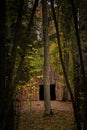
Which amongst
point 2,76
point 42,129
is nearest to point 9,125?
point 2,76

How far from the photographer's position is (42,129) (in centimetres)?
1370

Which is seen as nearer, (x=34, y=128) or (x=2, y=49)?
(x=2, y=49)

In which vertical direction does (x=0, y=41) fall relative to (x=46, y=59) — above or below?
below

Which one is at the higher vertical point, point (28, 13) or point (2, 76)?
point (28, 13)

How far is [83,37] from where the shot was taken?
18.2ft

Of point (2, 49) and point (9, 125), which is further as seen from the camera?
point (9, 125)

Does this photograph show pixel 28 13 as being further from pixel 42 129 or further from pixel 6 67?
pixel 42 129

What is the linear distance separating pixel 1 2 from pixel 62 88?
90.2ft

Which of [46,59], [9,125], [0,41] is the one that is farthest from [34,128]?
[0,41]

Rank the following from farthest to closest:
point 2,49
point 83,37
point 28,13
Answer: point 28,13 < point 83,37 < point 2,49

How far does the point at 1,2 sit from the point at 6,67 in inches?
38.7

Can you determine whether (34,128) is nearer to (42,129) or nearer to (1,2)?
(42,129)

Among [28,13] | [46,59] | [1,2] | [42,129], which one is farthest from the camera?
[46,59]

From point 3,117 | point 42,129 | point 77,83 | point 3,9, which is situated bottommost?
point 42,129
